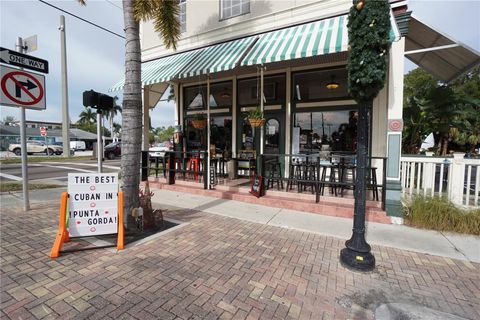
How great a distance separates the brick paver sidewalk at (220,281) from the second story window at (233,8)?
693 cm

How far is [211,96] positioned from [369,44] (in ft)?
23.2

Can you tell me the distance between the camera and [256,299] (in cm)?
261

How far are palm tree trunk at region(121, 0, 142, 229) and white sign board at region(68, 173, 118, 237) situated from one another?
1.42 ft

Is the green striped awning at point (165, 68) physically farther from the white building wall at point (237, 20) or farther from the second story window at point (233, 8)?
the second story window at point (233, 8)

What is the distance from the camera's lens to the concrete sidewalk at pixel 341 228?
13.0 feet

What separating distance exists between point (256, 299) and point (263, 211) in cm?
316

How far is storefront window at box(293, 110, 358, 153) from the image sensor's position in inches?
281

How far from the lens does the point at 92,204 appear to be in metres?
3.71

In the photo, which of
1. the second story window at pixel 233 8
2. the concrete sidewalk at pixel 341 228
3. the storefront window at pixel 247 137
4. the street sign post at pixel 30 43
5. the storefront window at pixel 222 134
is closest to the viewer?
the concrete sidewalk at pixel 341 228

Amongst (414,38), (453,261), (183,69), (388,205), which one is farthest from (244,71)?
(453,261)

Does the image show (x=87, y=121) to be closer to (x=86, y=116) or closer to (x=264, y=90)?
(x=86, y=116)

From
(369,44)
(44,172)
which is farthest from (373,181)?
(44,172)

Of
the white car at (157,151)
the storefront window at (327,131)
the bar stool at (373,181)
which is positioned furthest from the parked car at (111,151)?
the bar stool at (373,181)

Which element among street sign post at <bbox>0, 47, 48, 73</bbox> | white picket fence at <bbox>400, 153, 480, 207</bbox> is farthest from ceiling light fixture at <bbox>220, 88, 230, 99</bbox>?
white picket fence at <bbox>400, 153, 480, 207</bbox>
